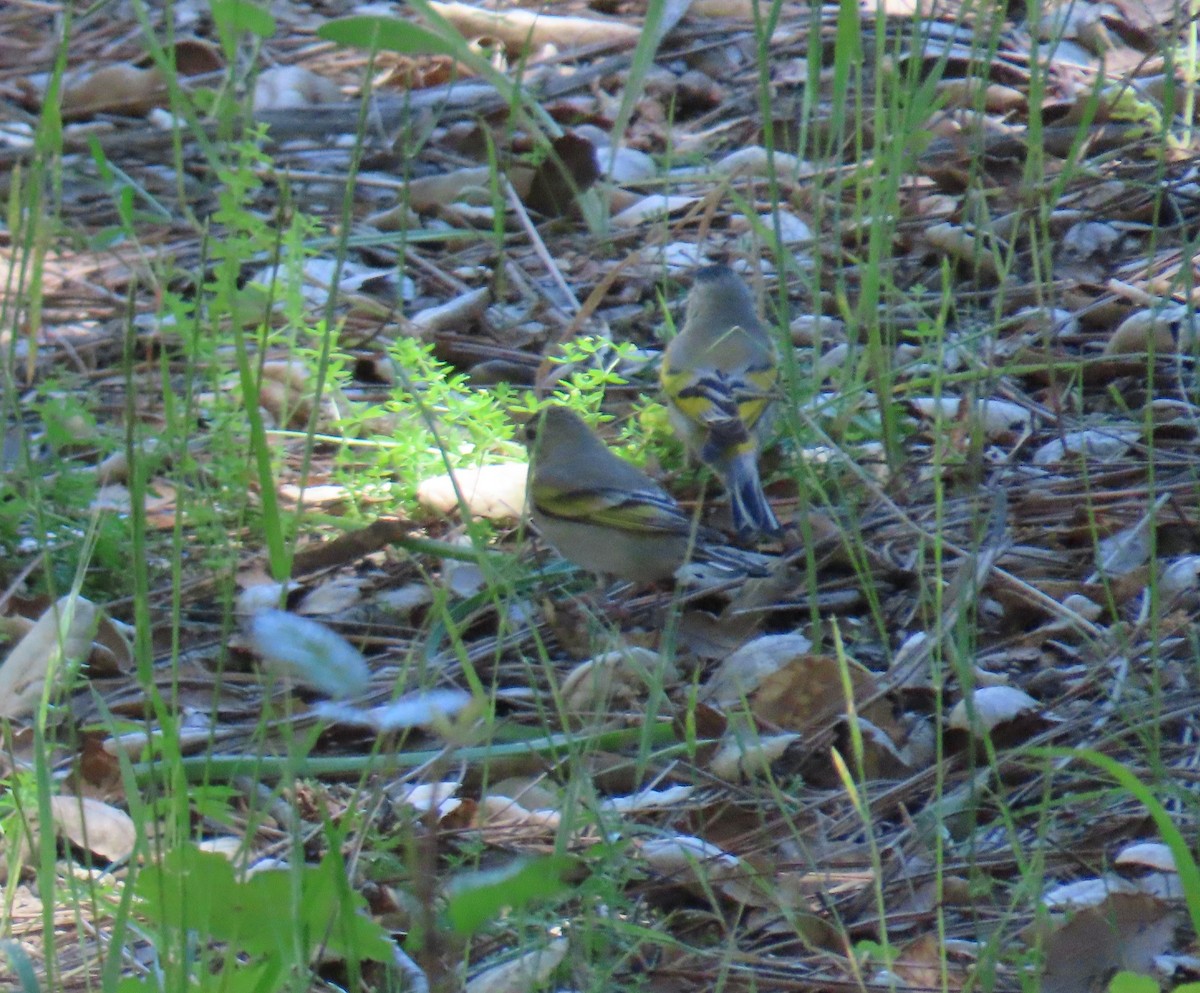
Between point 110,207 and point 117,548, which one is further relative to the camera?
point 110,207

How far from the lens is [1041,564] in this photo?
11.0ft

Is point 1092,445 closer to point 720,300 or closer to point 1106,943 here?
point 720,300

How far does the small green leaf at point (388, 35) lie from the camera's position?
2.02 meters

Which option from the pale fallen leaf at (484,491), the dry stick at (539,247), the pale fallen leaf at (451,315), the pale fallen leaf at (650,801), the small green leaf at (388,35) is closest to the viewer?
the small green leaf at (388,35)

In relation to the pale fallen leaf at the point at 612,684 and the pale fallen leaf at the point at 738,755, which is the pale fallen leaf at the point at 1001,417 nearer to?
the pale fallen leaf at the point at 612,684

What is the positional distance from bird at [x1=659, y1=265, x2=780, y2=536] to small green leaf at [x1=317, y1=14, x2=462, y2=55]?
154 centimetres

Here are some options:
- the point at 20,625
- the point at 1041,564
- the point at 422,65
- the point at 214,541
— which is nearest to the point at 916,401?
the point at 1041,564

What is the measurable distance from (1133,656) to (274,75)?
14.5 ft

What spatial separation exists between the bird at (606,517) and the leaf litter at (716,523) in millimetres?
88

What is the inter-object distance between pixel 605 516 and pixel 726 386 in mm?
560

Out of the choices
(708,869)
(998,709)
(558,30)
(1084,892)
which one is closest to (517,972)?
(708,869)

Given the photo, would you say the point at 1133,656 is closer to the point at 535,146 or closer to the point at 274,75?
the point at 535,146

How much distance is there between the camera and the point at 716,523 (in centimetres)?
412

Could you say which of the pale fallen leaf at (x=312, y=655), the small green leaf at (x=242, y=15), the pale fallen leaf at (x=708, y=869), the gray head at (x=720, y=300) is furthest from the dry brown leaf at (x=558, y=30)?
the pale fallen leaf at (x=312, y=655)
